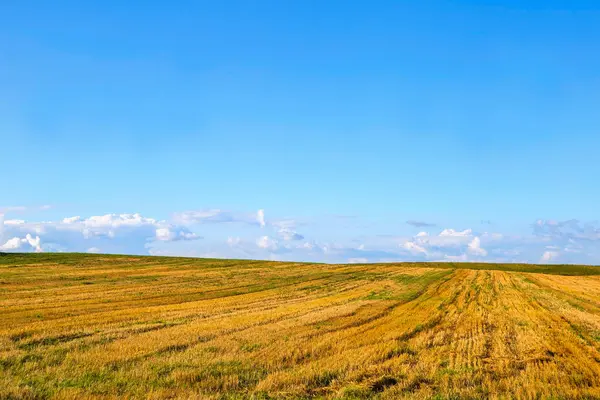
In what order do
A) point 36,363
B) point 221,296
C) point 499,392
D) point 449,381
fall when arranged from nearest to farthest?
point 499,392
point 449,381
point 36,363
point 221,296

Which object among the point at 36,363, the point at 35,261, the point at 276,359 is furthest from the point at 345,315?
the point at 35,261

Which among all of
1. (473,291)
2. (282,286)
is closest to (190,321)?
(282,286)

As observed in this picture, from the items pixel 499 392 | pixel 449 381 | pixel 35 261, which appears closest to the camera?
pixel 499 392

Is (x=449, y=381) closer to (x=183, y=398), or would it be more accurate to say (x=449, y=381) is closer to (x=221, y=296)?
(x=183, y=398)

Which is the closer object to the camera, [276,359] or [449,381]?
[449,381]

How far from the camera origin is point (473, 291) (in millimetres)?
38594

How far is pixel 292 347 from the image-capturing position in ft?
51.8

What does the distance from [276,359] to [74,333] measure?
26.1 ft

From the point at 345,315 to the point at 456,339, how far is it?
20.8ft

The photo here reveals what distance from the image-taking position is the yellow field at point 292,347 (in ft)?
38.6

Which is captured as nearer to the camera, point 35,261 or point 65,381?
point 65,381

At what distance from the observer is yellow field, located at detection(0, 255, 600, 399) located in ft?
38.6

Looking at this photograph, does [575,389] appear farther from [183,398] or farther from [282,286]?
[282,286]

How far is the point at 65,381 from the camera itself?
1195 centimetres
